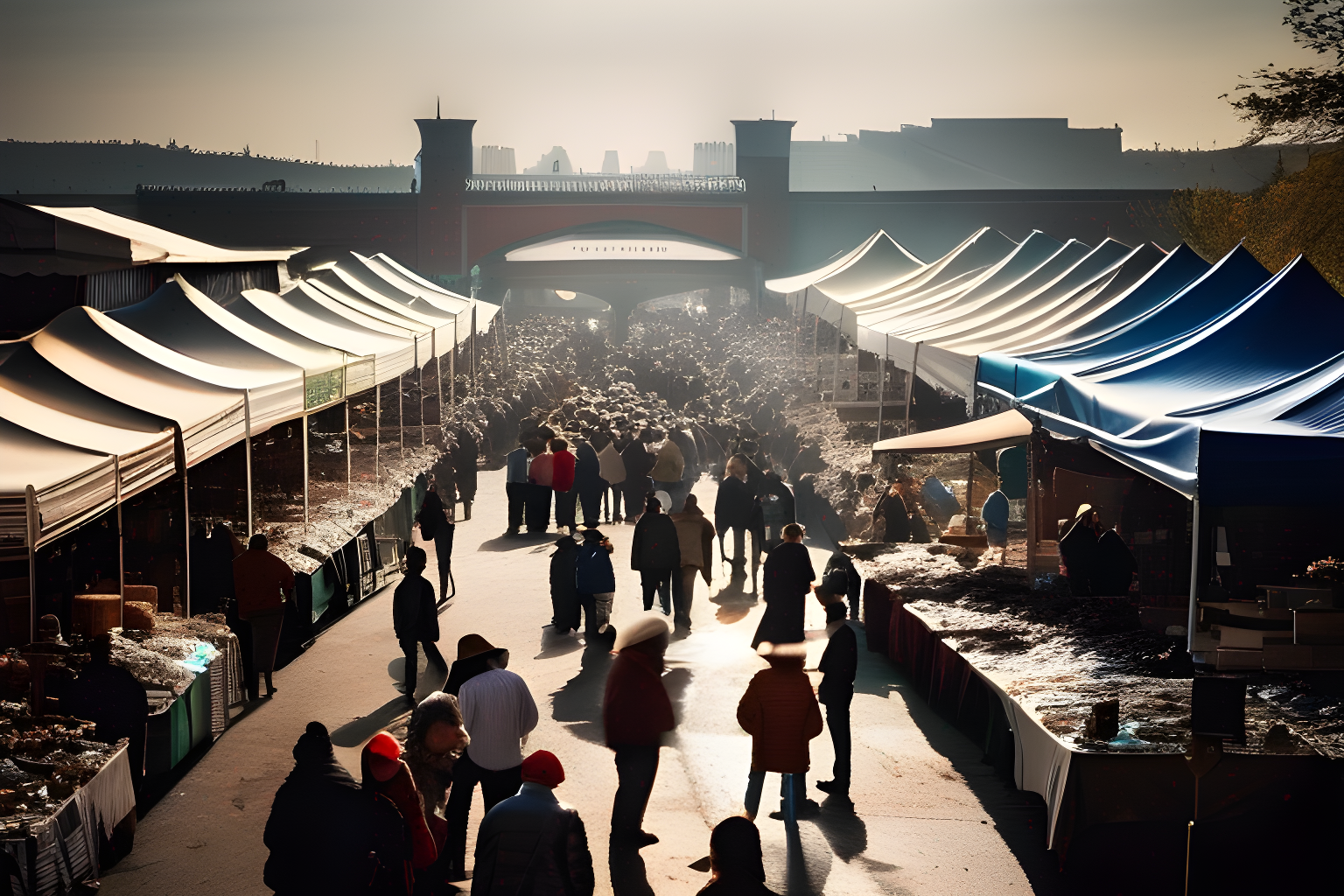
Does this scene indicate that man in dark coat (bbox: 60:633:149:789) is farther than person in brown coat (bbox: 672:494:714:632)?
No

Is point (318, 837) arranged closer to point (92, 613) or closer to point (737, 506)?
point (92, 613)

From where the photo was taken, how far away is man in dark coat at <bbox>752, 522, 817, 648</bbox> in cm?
1033

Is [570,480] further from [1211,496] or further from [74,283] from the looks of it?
[1211,496]

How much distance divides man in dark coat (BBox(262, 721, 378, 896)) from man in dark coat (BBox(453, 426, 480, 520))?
13.7 m

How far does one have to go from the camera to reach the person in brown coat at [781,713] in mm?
7215

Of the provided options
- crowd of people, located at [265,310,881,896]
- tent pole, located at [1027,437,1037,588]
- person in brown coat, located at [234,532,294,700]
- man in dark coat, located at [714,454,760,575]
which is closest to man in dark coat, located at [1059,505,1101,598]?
tent pole, located at [1027,437,1037,588]

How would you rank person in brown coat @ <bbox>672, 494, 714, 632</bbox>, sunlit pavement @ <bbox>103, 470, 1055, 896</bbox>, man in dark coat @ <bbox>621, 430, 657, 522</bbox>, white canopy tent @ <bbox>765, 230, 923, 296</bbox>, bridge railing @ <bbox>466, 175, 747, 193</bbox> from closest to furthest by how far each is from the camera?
sunlit pavement @ <bbox>103, 470, 1055, 896</bbox> < person in brown coat @ <bbox>672, 494, 714, 632</bbox> < man in dark coat @ <bbox>621, 430, 657, 522</bbox> < white canopy tent @ <bbox>765, 230, 923, 296</bbox> < bridge railing @ <bbox>466, 175, 747, 193</bbox>

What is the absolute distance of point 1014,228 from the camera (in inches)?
2363

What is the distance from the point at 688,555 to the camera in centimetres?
1262

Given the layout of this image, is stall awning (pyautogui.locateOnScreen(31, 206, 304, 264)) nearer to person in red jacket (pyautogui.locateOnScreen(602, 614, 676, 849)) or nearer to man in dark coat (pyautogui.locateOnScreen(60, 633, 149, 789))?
man in dark coat (pyautogui.locateOnScreen(60, 633, 149, 789))

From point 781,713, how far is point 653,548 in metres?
4.91

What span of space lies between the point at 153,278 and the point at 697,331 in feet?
158

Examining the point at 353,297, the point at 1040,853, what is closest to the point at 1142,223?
the point at 353,297

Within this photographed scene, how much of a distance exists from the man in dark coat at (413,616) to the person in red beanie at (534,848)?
16.2 feet
